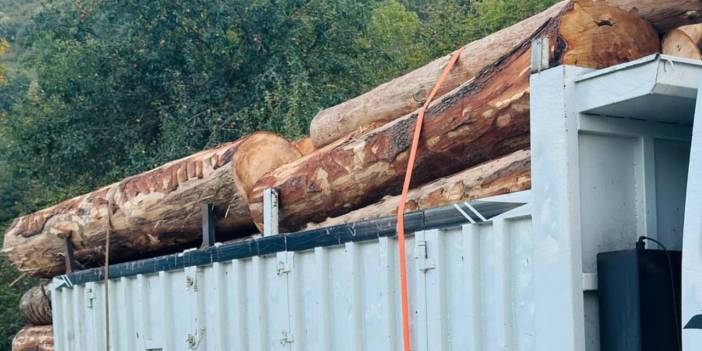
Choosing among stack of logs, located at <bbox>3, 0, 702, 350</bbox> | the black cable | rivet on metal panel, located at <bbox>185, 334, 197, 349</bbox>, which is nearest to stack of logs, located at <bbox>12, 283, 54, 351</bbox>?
stack of logs, located at <bbox>3, 0, 702, 350</bbox>

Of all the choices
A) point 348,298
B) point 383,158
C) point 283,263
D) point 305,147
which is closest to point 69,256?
point 305,147

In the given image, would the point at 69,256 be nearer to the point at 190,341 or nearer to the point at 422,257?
the point at 190,341

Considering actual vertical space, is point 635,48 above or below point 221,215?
above

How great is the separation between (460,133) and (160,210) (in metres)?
3.15

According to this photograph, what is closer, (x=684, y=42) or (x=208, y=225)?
(x=684, y=42)

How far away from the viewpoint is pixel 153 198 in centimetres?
773

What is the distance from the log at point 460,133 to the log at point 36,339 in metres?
4.27

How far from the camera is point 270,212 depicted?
6.44 metres

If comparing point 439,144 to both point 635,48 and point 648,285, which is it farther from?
point 648,285

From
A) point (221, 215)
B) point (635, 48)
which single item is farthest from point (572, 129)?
point (221, 215)

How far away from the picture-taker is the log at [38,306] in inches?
399

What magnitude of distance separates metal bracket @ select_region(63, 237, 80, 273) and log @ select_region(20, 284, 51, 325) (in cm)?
138

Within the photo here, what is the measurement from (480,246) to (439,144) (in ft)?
3.87

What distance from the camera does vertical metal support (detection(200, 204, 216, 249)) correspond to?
7.03 metres
